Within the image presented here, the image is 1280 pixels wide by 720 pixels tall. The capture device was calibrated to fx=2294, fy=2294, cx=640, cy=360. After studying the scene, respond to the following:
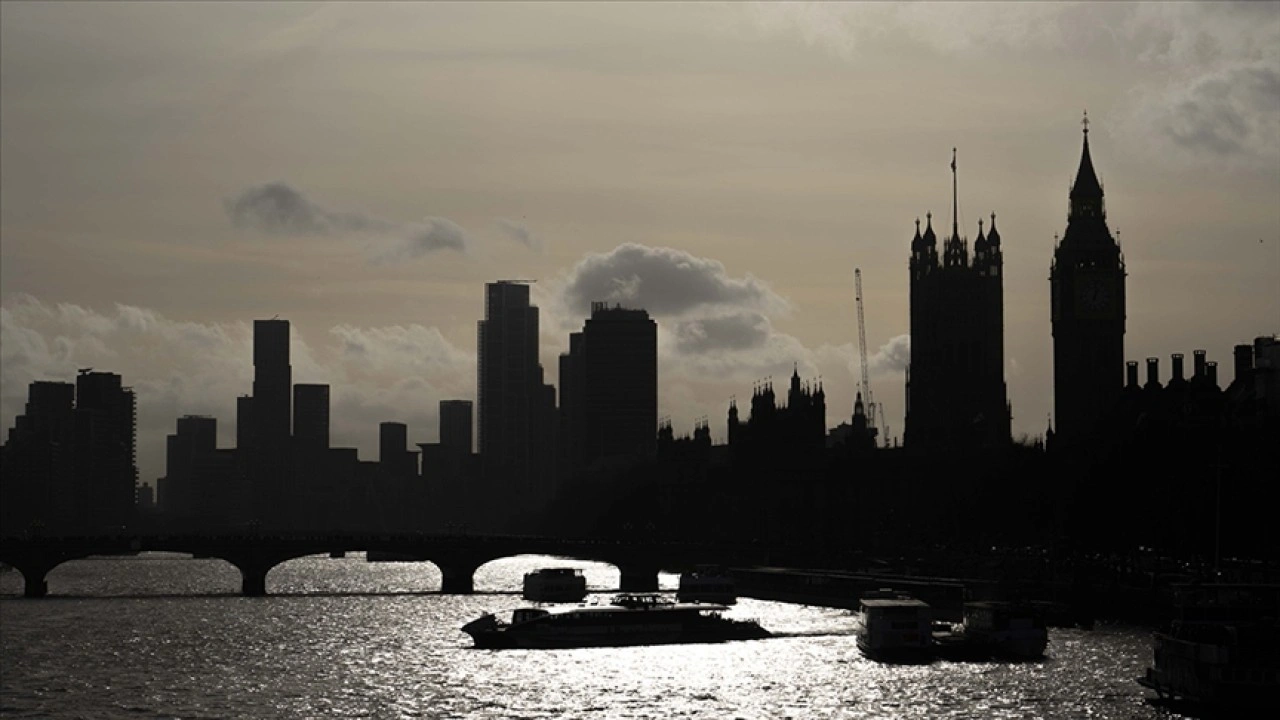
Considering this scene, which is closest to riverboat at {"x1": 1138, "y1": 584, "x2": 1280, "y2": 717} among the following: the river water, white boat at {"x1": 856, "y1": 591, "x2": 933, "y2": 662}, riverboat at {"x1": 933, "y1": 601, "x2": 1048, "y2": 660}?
the river water

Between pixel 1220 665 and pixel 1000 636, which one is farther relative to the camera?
pixel 1000 636

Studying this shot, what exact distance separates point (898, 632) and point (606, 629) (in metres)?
31.5

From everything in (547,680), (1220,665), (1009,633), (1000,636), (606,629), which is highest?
(1009,633)

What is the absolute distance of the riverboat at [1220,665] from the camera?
12288 centimetres

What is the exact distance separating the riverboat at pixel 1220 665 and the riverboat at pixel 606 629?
6132 cm

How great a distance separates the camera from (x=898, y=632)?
16388 centimetres

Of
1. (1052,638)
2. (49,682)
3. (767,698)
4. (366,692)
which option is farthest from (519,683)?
(1052,638)

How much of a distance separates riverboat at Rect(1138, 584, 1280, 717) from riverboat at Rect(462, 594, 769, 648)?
6132 centimetres

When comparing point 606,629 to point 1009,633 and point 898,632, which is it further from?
point 1009,633

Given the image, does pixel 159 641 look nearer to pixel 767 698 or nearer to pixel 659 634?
pixel 659 634

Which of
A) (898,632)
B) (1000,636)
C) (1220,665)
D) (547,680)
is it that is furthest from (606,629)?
(1220,665)

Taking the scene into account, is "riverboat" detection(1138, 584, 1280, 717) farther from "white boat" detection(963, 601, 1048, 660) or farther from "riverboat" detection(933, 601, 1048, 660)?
"riverboat" detection(933, 601, 1048, 660)

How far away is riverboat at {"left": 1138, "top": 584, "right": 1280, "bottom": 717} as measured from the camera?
403 ft

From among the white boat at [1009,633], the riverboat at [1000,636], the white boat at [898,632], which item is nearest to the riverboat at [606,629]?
the white boat at [898,632]
